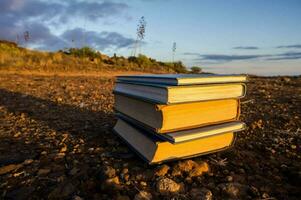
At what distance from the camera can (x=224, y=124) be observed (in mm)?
2037

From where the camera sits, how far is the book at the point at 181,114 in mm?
1774

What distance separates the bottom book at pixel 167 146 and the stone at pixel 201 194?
1.06 feet

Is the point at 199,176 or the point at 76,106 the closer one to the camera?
the point at 199,176

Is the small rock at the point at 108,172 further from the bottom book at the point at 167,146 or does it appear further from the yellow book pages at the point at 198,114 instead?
the yellow book pages at the point at 198,114

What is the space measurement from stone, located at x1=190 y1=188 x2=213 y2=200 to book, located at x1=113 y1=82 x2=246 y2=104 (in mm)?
528

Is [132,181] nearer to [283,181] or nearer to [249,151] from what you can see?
[283,181]

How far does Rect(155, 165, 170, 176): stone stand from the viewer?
179cm

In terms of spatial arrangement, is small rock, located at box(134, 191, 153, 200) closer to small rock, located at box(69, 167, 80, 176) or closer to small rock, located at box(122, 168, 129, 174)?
small rock, located at box(122, 168, 129, 174)

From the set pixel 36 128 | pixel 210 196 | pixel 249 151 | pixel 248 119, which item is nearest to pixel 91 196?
pixel 210 196

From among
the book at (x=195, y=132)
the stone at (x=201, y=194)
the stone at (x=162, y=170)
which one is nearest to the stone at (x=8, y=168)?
the book at (x=195, y=132)

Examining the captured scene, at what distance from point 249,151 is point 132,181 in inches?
43.5

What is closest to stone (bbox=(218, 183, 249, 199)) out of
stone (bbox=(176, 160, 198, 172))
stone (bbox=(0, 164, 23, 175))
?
stone (bbox=(176, 160, 198, 172))

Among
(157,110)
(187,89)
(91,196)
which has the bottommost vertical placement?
(91,196)

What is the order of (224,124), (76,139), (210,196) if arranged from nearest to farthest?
(210,196) → (224,124) → (76,139)
